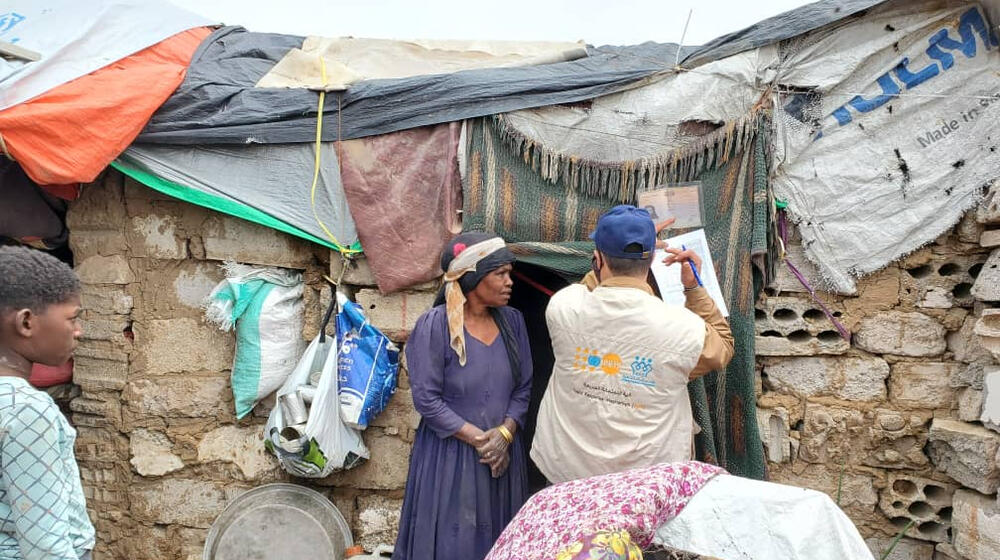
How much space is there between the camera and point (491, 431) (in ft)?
10.9

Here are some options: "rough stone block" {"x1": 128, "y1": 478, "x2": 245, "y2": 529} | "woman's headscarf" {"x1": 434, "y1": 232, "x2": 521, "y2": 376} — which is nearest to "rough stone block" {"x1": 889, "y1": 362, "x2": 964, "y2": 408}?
"woman's headscarf" {"x1": 434, "y1": 232, "x2": 521, "y2": 376}

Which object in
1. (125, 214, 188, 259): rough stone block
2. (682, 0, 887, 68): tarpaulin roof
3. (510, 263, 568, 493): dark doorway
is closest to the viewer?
(682, 0, 887, 68): tarpaulin roof

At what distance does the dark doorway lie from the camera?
437 cm

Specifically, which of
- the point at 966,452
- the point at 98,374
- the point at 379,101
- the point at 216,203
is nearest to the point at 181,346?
the point at 98,374

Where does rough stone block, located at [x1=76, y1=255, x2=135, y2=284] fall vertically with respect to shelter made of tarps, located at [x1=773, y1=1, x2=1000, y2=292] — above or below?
below

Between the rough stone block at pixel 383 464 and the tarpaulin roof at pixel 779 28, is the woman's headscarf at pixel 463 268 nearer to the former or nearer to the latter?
the rough stone block at pixel 383 464

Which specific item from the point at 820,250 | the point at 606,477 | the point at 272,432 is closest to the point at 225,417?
the point at 272,432

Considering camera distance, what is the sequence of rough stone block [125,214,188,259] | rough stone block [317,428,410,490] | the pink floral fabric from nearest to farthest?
the pink floral fabric
rough stone block [317,428,410,490]
rough stone block [125,214,188,259]

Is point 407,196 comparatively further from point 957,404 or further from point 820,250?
point 957,404

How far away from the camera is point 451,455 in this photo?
10.9 feet

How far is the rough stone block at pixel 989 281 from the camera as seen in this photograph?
3424mm

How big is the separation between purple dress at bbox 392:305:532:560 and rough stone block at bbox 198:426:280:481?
1.12 m

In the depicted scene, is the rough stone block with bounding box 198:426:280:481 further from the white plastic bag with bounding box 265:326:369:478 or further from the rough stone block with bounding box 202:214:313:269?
the rough stone block with bounding box 202:214:313:269

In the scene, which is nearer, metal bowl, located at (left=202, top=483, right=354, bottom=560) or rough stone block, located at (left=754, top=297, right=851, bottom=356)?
rough stone block, located at (left=754, top=297, right=851, bottom=356)
